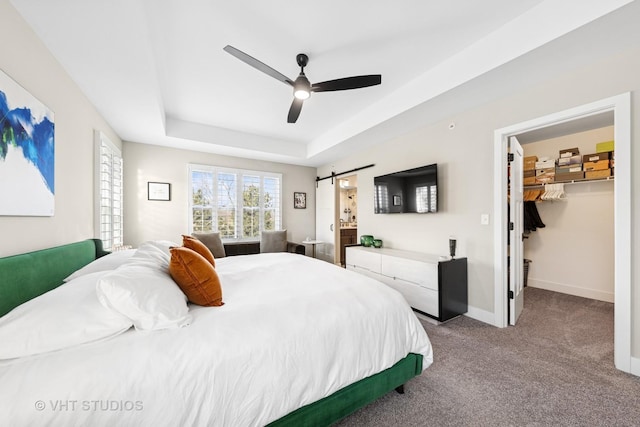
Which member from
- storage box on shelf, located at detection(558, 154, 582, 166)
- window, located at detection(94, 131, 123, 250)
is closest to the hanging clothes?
storage box on shelf, located at detection(558, 154, 582, 166)

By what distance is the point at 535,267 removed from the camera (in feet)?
13.7

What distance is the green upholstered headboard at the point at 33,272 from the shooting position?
128cm

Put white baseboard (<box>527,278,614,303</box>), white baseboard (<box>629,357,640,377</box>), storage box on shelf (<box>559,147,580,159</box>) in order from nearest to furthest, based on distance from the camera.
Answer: white baseboard (<box>629,357,640,377</box>) → white baseboard (<box>527,278,614,303</box>) → storage box on shelf (<box>559,147,580,159</box>)

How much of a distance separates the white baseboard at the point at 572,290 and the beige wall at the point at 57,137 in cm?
623

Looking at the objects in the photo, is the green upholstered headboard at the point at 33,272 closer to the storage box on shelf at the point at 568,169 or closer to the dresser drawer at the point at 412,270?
the dresser drawer at the point at 412,270

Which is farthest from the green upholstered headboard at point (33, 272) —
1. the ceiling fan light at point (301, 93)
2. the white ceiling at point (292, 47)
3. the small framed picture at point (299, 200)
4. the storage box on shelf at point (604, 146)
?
the storage box on shelf at point (604, 146)

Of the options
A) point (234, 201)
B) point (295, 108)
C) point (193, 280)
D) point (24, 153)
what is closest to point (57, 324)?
point (193, 280)

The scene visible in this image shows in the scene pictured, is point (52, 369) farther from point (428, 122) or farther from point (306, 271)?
point (428, 122)

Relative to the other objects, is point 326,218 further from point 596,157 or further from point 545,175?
point 596,157

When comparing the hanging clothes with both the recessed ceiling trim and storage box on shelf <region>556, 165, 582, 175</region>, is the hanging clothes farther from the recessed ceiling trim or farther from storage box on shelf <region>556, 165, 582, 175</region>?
the recessed ceiling trim

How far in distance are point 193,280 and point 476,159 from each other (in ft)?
10.5

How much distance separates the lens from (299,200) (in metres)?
5.78

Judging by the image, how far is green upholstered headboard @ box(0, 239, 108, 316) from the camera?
50.4 inches

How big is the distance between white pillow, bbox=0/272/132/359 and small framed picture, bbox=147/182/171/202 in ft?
11.6
